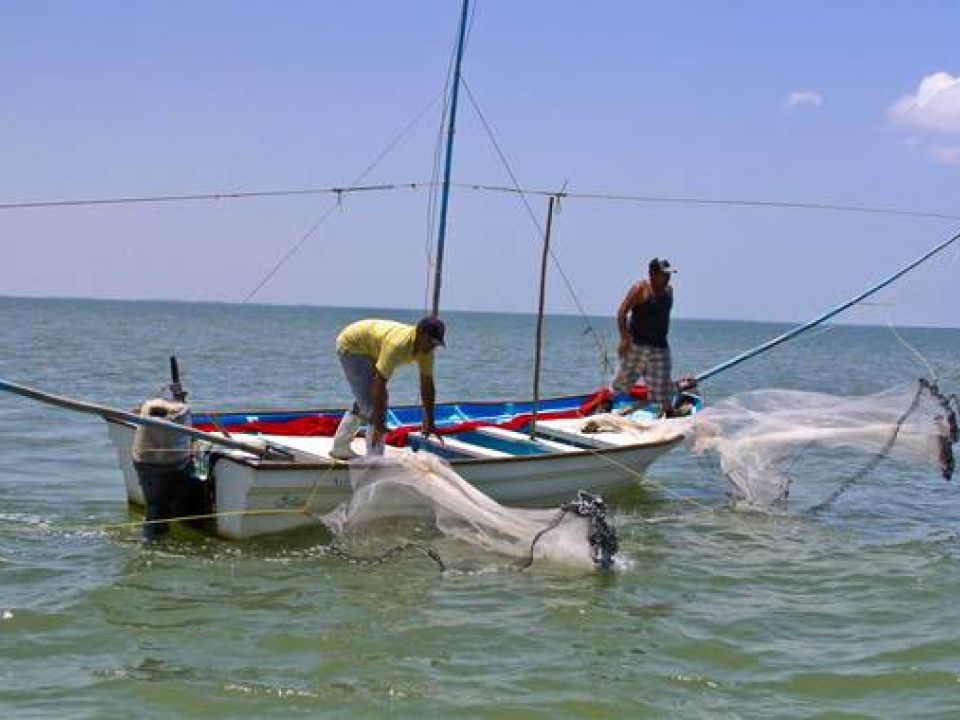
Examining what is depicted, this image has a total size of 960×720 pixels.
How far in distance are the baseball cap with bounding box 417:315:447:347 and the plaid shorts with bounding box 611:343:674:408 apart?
13.5ft

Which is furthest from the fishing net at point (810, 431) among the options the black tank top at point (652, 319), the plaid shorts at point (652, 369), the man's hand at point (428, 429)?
the man's hand at point (428, 429)

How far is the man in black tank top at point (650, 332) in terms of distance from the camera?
1229cm

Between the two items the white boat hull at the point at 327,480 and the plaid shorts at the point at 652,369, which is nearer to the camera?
the white boat hull at the point at 327,480

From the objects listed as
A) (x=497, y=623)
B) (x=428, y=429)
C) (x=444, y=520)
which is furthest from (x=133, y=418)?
(x=497, y=623)

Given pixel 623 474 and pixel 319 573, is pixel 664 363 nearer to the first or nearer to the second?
pixel 623 474

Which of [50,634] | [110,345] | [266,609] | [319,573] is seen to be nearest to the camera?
[50,634]

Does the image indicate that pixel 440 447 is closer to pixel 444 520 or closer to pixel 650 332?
pixel 444 520

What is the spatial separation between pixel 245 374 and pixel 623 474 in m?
22.7

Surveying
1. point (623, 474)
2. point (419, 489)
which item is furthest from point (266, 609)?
point (623, 474)

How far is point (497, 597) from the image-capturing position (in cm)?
768

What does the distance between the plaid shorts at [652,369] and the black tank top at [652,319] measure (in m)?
0.09

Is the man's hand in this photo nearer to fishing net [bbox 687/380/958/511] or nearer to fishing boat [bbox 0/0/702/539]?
fishing boat [bbox 0/0/702/539]

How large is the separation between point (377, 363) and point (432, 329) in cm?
59

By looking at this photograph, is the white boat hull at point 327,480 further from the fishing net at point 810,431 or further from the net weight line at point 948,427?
the net weight line at point 948,427
